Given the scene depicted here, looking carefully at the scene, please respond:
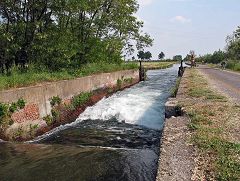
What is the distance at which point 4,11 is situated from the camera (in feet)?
56.7

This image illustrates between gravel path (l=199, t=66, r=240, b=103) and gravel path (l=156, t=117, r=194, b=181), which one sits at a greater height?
gravel path (l=156, t=117, r=194, b=181)

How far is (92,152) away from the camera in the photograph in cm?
948

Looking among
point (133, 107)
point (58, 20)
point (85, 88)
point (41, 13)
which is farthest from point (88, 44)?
point (133, 107)

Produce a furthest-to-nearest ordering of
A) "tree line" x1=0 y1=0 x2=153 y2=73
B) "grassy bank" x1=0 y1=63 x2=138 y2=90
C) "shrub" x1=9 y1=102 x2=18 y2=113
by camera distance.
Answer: "tree line" x1=0 y1=0 x2=153 y2=73
"grassy bank" x1=0 y1=63 x2=138 y2=90
"shrub" x1=9 y1=102 x2=18 y2=113

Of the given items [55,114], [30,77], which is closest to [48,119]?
[55,114]

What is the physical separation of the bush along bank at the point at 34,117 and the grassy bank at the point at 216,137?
5.18m

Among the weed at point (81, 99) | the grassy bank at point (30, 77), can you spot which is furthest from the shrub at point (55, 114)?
the weed at point (81, 99)

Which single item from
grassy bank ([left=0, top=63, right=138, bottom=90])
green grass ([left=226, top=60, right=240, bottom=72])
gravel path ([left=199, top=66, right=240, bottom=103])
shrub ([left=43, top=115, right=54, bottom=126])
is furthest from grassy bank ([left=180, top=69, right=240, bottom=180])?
green grass ([left=226, top=60, right=240, bottom=72])

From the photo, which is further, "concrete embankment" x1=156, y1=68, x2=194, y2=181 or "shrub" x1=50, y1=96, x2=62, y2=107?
"shrub" x1=50, y1=96, x2=62, y2=107

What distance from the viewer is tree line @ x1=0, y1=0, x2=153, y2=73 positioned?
17.4m

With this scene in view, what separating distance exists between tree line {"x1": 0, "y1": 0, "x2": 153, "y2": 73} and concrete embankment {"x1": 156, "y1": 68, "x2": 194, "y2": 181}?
33.0ft

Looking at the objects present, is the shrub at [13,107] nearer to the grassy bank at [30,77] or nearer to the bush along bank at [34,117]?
the bush along bank at [34,117]

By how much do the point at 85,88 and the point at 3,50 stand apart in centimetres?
560

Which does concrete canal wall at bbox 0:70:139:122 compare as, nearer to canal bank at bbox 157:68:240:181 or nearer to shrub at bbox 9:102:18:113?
shrub at bbox 9:102:18:113
